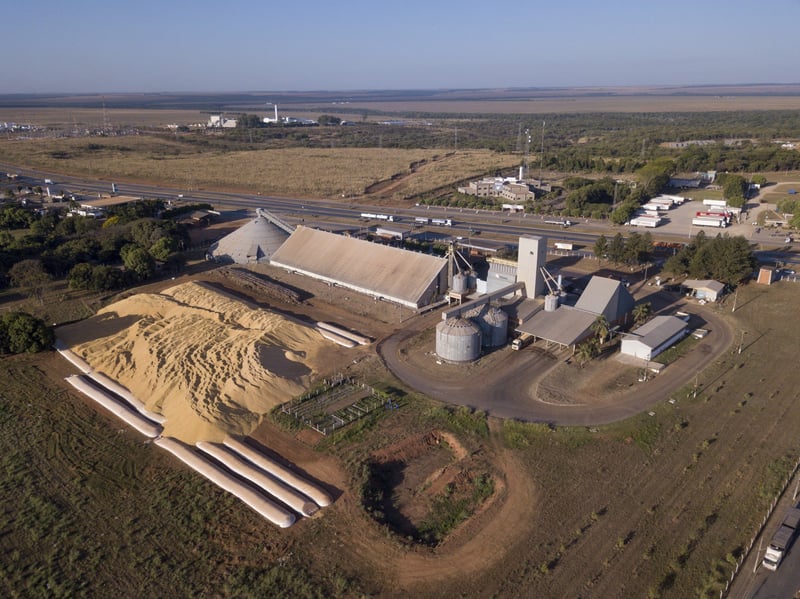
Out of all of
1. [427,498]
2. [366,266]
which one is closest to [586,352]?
[427,498]

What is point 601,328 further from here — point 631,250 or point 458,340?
point 631,250

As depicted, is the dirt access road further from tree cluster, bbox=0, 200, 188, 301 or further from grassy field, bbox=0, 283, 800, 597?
tree cluster, bbox=0, 200, 188, 301

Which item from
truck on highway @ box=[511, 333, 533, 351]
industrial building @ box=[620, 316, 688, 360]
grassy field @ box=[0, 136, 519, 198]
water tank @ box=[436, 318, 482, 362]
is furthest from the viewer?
grassy field @ box=[0, 136, 519, 198]

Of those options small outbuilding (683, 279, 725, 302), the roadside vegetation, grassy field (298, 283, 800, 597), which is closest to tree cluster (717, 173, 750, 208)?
small outbuilding (683, 279, 725, 302)

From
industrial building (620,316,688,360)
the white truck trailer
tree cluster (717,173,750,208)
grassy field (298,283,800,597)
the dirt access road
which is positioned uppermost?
tree cluster (717,173,750,208)

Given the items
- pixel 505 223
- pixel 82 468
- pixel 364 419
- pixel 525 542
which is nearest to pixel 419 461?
pixel 364 419

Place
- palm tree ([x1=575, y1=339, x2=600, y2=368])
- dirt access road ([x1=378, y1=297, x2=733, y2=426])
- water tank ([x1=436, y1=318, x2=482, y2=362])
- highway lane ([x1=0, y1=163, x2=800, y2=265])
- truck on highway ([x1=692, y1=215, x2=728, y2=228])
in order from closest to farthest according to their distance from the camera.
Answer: dirt access road ([x1=378, y1=297, x2=733, y2=426]) → palm tree ([x1=575, y1=339, x2=600, y2=368]) → water tank ([x1=436, y1=318, x2=482, y2=362]) → highway lane ([x1=0, y1=163, x2=800, y2=265]) → truck on highway ([x1=692, y1=215, x2=728, y2=228])

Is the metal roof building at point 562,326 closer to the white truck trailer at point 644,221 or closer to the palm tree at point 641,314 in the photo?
the palm tree at point 641,314
